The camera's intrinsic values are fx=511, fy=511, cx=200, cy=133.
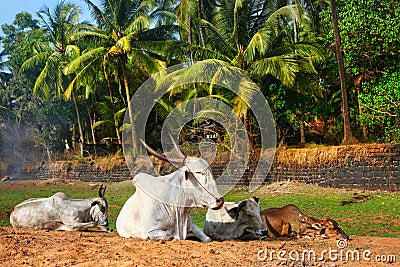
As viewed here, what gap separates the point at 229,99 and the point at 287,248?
660 inches

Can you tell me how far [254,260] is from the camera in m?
4.68

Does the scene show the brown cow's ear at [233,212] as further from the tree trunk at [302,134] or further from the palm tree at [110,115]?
the palm tree at [110,115]

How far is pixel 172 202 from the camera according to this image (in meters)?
6.26

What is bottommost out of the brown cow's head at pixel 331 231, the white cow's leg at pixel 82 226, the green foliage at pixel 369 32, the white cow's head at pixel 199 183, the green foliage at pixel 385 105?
the brown cow's head at pixel 331 231

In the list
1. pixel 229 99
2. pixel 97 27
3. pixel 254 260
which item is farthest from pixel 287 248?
pixel 97 27

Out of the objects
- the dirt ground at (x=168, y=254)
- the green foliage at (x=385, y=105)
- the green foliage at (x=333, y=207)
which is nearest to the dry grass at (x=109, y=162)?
the green foliage at (x=333, y=207)

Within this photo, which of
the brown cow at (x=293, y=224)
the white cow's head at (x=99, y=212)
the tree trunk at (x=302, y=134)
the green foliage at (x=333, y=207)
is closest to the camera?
the brown cow at (x=293, y=224)

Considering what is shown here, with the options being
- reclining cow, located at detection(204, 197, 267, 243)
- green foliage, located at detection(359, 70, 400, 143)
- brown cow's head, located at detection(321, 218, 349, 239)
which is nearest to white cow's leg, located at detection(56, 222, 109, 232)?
reclining cow, located at detection(204, 197, 267, 243)

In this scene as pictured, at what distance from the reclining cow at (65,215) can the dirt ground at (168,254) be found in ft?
6.69

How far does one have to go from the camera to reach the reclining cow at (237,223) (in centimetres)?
711

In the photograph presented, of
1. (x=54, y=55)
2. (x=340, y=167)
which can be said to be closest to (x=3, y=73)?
(x=54, y=55)

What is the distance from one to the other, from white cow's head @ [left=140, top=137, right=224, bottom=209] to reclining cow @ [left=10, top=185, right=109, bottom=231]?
214cm

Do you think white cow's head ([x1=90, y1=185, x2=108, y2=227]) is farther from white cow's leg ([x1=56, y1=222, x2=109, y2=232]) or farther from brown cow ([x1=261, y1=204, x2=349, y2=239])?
brown cow ([x1=261, y1=204, x2=349, y2=239])

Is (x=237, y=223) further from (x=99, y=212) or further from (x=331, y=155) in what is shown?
(x=331, y=155)
